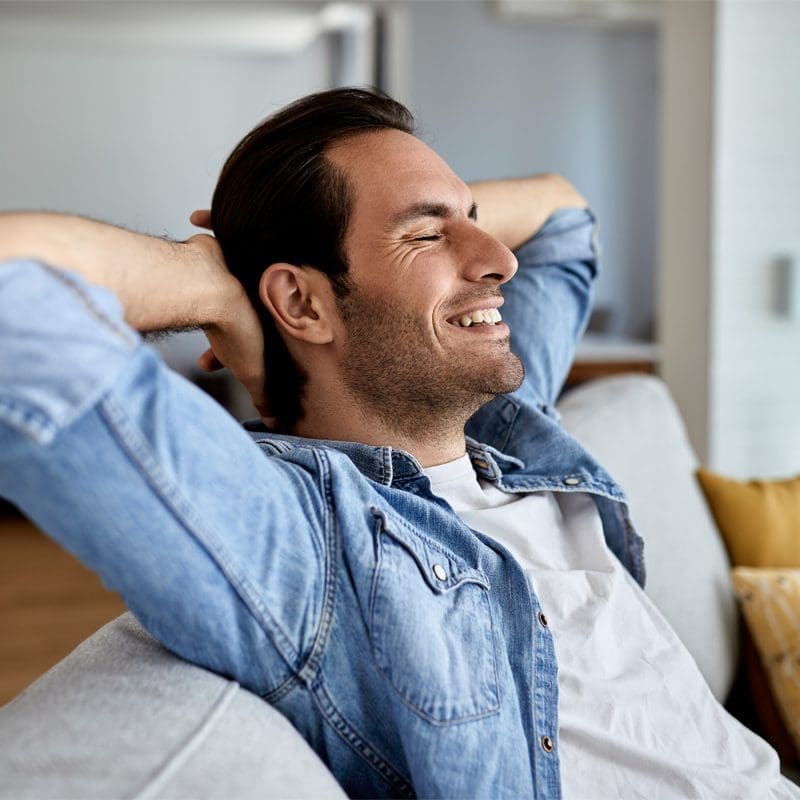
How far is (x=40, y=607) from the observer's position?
14.3 ft

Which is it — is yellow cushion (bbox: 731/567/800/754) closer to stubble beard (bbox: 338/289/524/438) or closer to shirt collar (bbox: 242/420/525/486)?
stubble beard (bbox: 338/289/524/438)

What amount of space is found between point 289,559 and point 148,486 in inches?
7.4

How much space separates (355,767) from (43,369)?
540 millimetres

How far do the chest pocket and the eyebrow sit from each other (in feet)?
1.50

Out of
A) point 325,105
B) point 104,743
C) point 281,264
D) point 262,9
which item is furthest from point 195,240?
point 262,9

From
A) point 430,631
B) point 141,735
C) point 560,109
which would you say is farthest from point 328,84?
point 141,735

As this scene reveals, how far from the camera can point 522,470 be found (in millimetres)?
1524

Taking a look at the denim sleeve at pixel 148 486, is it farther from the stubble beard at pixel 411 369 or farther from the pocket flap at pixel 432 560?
the stubble beard at pixel 411 369

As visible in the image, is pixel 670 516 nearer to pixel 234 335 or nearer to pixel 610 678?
pixel 610 678

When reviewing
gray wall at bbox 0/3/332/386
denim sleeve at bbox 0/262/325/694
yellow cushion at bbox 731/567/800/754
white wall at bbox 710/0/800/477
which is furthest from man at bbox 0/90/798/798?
gray wall at bbox 0/3/332/386

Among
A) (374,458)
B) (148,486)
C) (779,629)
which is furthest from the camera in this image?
(779,629)

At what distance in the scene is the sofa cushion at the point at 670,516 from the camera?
1.75 metres

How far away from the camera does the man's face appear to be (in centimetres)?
138

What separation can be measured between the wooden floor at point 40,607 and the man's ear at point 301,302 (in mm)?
2302
